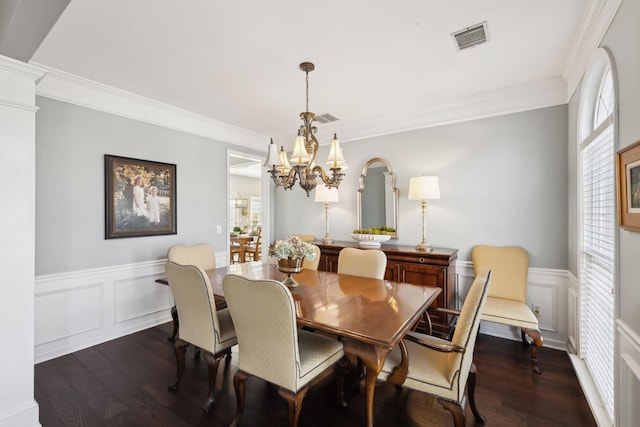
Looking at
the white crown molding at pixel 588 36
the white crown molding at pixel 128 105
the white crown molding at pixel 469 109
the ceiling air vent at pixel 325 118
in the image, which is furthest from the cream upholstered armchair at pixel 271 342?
the white crown molding at pixel 469 109

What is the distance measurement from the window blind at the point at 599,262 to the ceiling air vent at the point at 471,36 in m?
1.04

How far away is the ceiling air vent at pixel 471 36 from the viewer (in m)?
2.14

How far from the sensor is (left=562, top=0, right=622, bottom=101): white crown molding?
5.77 ft

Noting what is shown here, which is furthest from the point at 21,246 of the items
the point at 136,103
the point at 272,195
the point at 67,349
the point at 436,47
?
the point at 272,195

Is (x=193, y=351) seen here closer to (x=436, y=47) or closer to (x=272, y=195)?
(x=272, y=195)

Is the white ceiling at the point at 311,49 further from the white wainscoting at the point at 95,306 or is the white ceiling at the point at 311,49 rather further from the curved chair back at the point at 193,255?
the white wainscoting at the point at 95,306

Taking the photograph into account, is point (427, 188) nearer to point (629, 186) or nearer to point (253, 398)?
point (629, 186)

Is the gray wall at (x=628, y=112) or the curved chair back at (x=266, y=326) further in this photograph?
the curved chair back at (x=266, y=326)

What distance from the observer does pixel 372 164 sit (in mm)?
4184

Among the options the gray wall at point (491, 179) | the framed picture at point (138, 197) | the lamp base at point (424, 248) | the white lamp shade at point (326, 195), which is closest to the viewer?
the gray wall at point (491, 179)

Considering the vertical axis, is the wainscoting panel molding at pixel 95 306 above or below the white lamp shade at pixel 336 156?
below

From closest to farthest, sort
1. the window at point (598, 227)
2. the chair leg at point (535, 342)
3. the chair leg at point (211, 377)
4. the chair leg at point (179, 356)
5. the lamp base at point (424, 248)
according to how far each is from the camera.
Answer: the window at point (598, 227) < the chair leg at point (211, 377) < the chair leg at point (179, 356) < the chair leg at point (535, 342) < the lamp base at point (424, 248)

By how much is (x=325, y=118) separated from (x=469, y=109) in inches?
69.7

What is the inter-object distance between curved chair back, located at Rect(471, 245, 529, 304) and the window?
0.54m
